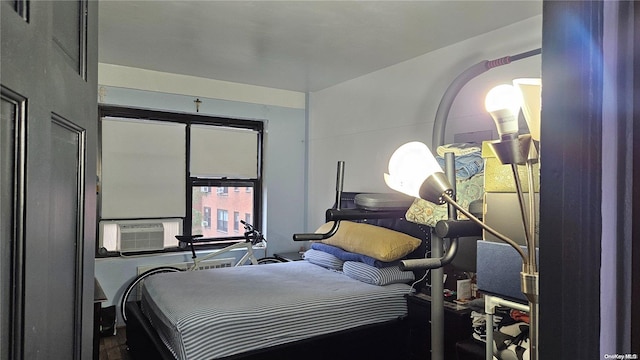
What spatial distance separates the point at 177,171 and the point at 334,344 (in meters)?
2.65

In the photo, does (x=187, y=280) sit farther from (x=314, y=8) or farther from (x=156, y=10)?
Result: (x=314, y=8)

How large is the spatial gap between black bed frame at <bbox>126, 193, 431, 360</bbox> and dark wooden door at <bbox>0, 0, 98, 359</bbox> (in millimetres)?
1684

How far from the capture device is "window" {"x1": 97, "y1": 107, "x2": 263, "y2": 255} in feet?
Result: 13.7

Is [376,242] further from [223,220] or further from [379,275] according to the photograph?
[223,220]

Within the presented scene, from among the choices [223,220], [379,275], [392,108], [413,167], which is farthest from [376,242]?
[223,220]

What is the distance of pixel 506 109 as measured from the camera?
1.03 metres

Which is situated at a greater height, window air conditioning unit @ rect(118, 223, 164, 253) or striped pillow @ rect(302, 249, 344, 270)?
window air conditioning unit @ rect(118, 223, 164, 253)

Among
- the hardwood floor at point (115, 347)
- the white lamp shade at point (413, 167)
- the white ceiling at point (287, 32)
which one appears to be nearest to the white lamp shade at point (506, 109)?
the white lamp shade at point (413, 167)

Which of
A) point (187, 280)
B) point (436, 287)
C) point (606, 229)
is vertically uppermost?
point (606, 229)

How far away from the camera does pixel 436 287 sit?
1.93 m

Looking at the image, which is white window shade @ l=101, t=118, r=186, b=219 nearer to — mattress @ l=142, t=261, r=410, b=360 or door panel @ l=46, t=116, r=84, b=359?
mattress @ l=142, t=261, r=410, b=360

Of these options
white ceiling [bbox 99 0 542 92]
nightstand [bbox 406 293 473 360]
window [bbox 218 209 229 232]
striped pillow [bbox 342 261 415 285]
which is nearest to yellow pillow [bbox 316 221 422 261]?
striped pillow [bbox 342 261 415 285]

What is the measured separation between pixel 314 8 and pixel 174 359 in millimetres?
2274

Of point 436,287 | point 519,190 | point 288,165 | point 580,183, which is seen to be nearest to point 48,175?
point 580,183
